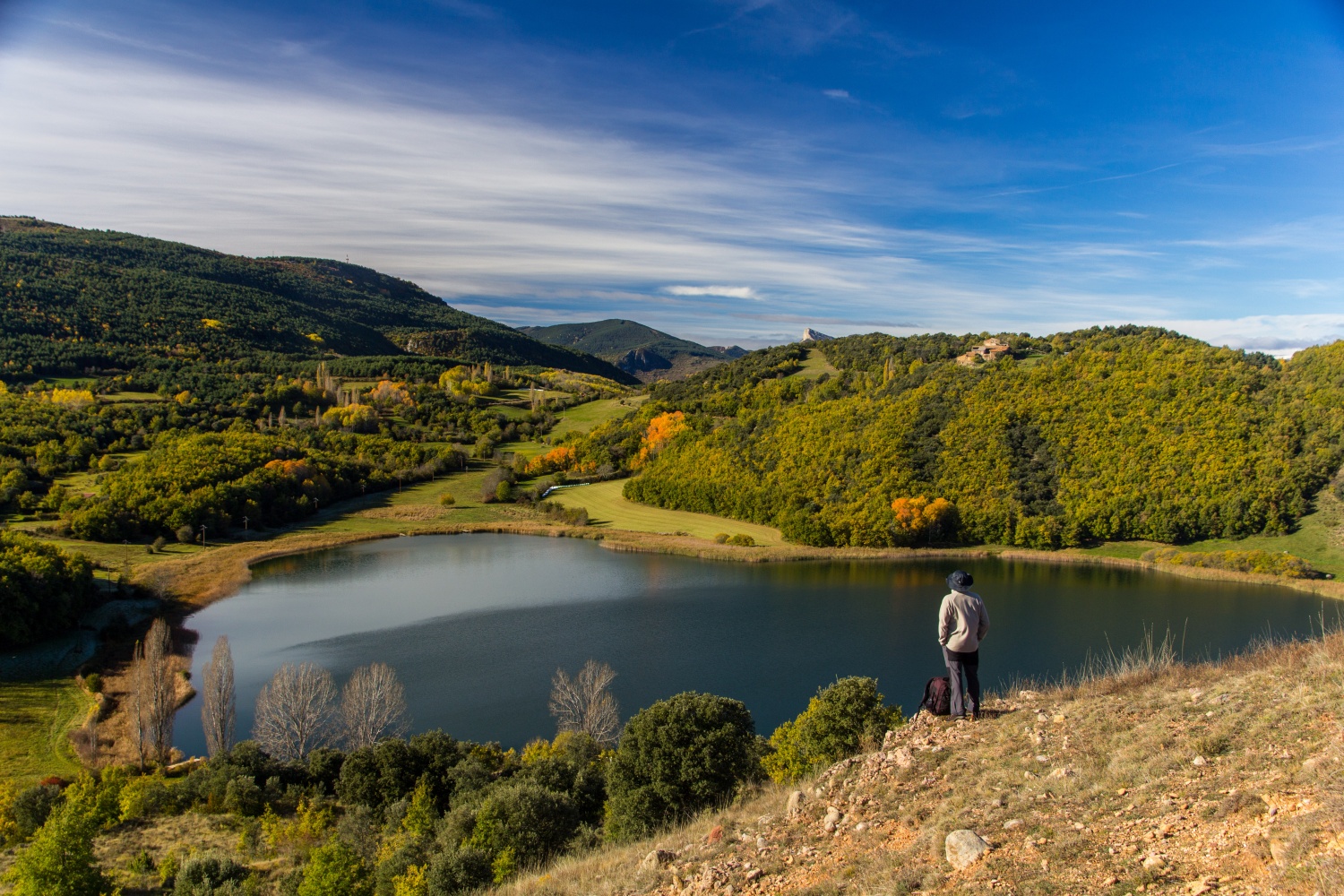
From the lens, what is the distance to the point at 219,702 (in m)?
22.2

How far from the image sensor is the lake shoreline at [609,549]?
40844mm

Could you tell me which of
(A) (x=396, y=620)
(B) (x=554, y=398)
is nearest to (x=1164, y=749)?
(A) (x=396, y=620)

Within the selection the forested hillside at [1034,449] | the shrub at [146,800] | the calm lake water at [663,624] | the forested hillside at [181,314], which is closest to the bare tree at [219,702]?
the calm lake water at [663,624]

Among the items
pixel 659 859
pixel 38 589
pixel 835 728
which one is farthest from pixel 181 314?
pixel 659 859

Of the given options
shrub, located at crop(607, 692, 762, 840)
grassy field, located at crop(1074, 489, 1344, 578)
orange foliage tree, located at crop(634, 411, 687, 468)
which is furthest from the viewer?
orange foliage tree, located at crop(634, 411, 687, 468)

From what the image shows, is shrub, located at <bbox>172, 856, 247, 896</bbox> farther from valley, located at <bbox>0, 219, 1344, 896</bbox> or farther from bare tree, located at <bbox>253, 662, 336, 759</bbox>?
bare tree, located at <bbox>253, 662, 336, 759</bbox>

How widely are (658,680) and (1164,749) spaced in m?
21.5

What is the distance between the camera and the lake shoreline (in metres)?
40.8

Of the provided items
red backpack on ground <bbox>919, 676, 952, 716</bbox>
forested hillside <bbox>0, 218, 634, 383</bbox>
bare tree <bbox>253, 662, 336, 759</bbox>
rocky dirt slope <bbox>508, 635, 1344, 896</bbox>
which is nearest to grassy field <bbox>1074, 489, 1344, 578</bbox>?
rocky dirt slope <bbox>508, 635, 1344, 896</bbox>

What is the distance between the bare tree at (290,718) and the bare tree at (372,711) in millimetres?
809

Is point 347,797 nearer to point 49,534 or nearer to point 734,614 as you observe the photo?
point 734,614

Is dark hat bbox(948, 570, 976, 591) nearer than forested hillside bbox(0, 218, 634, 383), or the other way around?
dark hat bbox(948, 570, 976, 591)

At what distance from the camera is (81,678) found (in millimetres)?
27531

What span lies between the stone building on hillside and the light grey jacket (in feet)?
216
